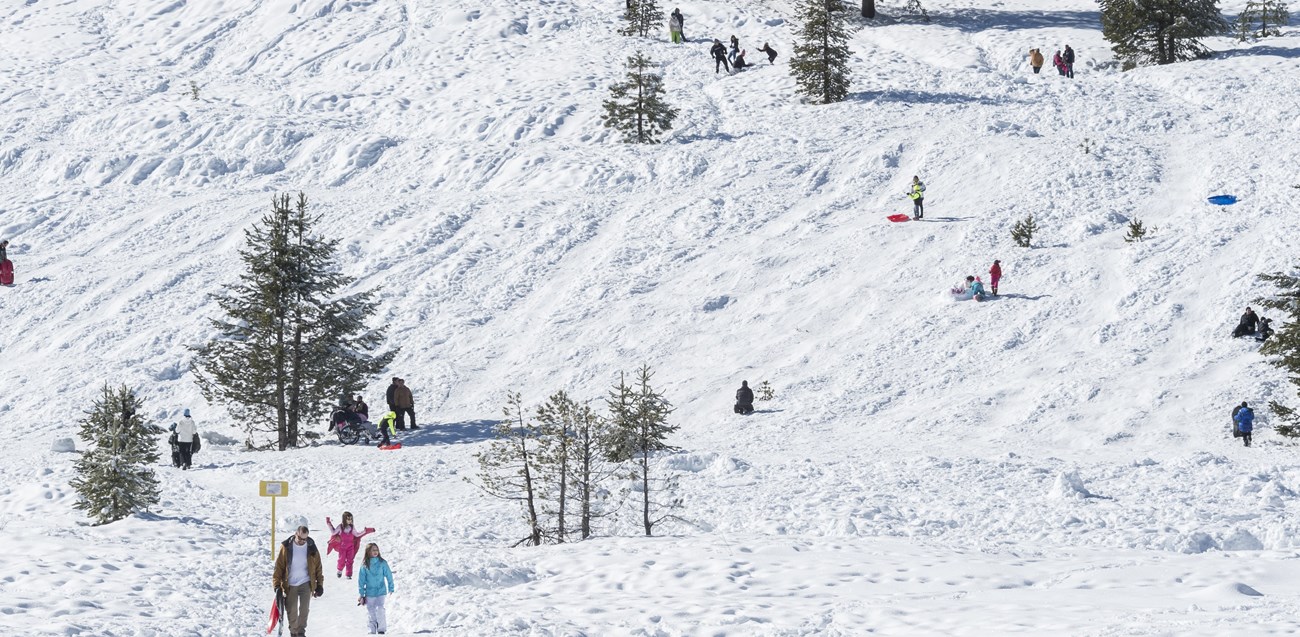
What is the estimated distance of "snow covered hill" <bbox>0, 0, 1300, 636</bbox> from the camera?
620 inches

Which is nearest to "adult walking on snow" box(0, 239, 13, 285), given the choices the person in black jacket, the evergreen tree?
the person in black jacket

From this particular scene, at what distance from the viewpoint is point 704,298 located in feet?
111

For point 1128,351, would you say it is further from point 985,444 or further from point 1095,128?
point 1095,128

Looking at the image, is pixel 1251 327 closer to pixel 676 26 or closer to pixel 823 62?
pixel 823 62

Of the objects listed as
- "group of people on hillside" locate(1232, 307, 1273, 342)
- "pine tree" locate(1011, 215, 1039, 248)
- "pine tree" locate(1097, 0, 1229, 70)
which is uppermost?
"pine tree" locate(1097, 0, 1229, 70)

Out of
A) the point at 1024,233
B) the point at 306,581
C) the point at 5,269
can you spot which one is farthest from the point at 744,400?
the point at 5,269

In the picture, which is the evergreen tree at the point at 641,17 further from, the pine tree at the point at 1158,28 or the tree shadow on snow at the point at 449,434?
the tree shadow on snow at the point at 449,434

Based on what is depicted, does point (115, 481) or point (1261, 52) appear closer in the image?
point (115, 481)

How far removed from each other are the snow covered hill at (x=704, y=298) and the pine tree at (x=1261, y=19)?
3.71 feet

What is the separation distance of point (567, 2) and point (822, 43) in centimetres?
1653

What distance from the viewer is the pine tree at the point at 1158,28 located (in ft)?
152

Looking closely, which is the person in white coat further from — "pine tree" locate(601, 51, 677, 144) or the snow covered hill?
"pine tree" locate(601, 51, 677, 144)

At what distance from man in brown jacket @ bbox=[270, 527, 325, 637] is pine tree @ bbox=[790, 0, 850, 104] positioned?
34380 millimetres

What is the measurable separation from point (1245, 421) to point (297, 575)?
675 inches
